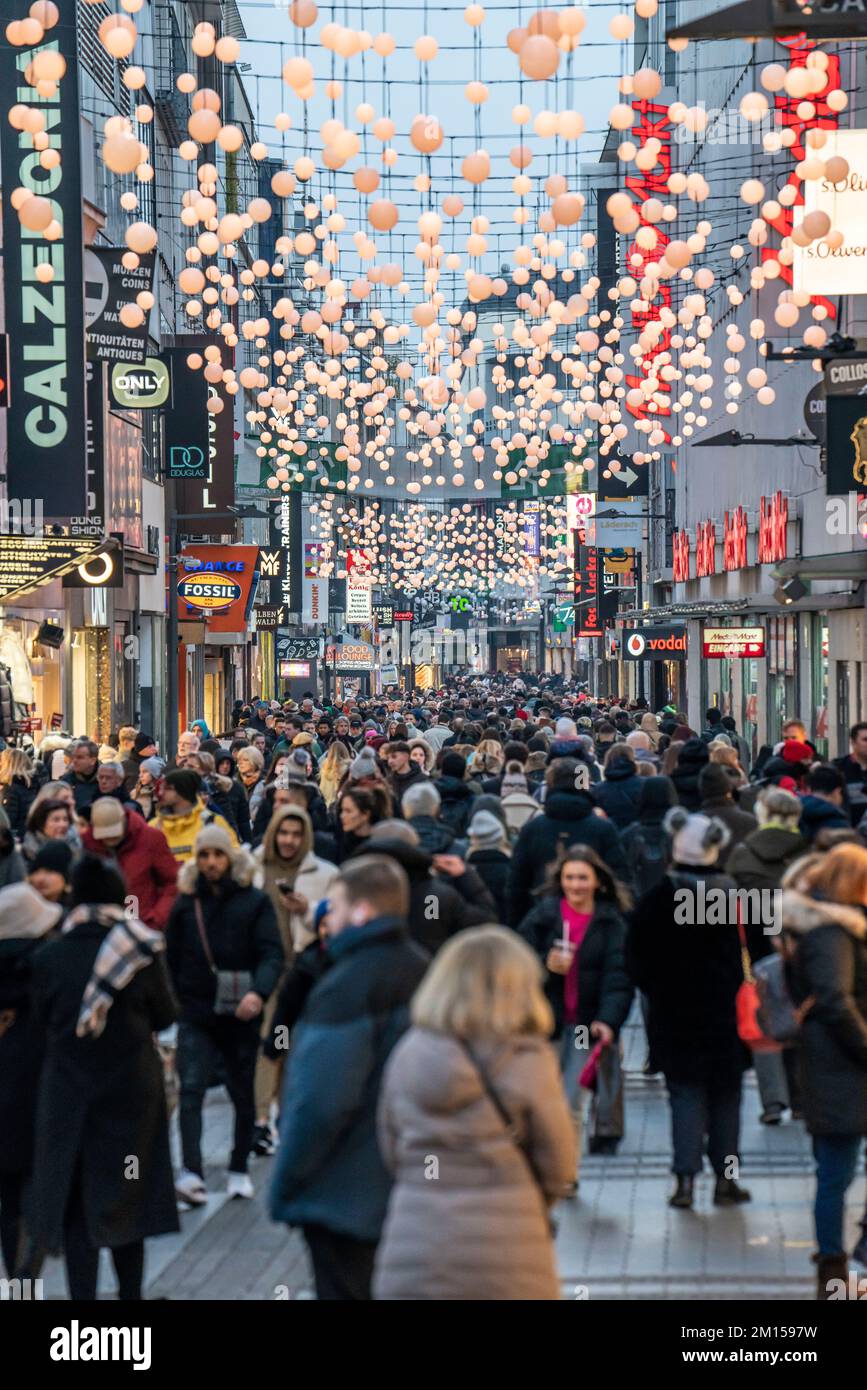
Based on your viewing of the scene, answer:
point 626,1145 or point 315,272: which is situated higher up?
point 315,272

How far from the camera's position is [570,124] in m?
13.8

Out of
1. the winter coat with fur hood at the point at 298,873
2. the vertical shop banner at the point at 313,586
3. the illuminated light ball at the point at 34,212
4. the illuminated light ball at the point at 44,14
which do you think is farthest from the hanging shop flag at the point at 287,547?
the winter coat with fur hood at the point at 298,873

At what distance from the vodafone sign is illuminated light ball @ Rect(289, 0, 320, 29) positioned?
107 feet

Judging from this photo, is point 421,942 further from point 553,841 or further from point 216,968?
point 553,841

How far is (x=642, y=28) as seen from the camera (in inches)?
2714

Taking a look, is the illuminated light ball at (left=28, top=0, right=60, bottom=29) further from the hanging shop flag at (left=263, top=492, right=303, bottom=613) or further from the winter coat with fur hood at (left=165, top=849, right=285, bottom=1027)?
the hanging shop flag at (left=263, top=492, right=303, bottom=613)

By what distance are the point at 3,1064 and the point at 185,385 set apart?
33241mm

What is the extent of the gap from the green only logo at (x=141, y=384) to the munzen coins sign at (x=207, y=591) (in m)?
6.90

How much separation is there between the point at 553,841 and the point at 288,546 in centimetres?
5910

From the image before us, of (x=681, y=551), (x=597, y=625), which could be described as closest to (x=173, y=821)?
(x=681, y=551)

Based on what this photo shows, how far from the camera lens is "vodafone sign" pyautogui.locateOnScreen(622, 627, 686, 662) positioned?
44875 millimetres

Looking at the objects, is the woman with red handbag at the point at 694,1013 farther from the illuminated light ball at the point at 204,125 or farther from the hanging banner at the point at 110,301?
the hanging banner at the point at 110,301

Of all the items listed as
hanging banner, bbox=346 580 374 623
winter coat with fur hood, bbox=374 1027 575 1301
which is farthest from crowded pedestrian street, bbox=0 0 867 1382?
hanging banner, bbox=346 580 374 623
